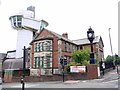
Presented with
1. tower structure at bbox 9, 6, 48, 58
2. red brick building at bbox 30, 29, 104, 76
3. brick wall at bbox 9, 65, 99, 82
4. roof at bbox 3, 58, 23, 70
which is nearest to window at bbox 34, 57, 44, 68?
red brick building at bbox 30, 29, 104, 76

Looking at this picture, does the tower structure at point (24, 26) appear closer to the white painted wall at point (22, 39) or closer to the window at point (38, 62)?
the white painted wall at point (22, 39)

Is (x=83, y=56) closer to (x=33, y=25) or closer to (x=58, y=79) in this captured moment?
(x=58, y=79)

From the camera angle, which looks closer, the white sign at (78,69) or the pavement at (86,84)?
the pavement at (86,84)

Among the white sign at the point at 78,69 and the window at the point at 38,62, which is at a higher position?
the window at the point at 38,62

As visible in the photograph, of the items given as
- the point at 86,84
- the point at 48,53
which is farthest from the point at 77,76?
the point at 48,53

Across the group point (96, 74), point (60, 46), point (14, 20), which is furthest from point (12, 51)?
point (96, 74)

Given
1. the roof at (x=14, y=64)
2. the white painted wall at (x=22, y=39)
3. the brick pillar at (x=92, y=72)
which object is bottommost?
the brick pillar at (x=92, y=72)

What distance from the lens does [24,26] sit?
64.6m

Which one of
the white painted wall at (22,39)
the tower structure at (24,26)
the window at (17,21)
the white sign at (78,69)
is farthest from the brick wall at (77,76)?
the window at (17,21)

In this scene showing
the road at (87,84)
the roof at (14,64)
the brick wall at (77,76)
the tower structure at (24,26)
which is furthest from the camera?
the tower structure at (24,26)

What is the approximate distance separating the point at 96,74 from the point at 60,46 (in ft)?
47.6

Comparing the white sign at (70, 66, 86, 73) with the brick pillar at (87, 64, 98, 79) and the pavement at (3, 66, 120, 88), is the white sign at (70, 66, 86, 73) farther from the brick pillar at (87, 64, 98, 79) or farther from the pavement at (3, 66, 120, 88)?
the pavement at (3, 66, 120, 88)

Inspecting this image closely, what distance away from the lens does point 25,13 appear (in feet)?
222

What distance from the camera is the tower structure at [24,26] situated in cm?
6309
